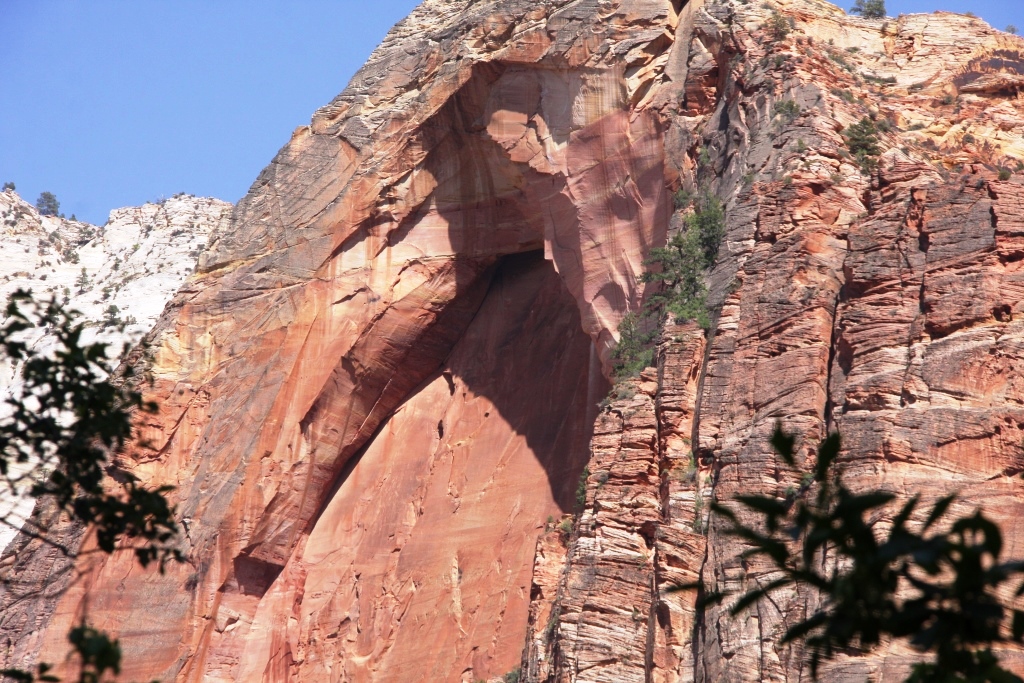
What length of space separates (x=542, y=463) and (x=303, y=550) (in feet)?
22.6

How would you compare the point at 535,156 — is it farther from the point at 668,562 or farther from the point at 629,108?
the point at 668,562

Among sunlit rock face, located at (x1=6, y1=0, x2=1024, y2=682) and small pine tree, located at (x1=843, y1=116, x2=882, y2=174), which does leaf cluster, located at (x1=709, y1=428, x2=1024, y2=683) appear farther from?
small pine tree, located at (x1=843, y1=116, x2=882, y2=174)

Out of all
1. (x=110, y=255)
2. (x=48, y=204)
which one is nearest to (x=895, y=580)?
(x=110, y=255)

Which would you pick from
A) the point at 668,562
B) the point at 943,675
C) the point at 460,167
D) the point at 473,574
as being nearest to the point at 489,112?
the point at 460,167

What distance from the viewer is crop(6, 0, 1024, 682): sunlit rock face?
804 inches

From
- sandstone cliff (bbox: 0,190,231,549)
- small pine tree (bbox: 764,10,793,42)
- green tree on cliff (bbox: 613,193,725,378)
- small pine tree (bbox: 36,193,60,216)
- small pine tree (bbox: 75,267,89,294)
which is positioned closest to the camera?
green tree on cliff (bbox: 613,193,725,378)

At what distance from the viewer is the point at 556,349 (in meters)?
32.5

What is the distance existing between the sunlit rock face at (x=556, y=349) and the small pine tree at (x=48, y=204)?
50550 mm

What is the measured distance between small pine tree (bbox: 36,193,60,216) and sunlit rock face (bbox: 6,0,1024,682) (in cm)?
5055

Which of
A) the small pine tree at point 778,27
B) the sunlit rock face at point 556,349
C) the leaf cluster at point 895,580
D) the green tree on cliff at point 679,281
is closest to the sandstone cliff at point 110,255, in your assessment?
the sunlit rock face at point 556,349

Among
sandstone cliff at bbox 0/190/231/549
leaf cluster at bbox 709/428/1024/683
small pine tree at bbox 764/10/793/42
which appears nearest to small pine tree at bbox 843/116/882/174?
small pine tree at bbox 764/10/793/42

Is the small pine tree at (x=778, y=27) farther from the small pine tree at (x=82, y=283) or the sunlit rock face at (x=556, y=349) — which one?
the small pine tree at (x=82, y=283)

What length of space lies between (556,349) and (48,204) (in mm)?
58357

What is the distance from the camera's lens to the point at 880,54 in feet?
94.2
